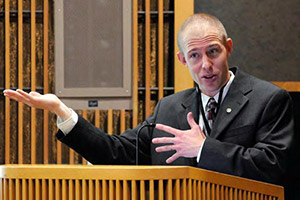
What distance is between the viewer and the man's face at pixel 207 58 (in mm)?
2217

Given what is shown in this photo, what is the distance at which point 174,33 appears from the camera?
3.59 m

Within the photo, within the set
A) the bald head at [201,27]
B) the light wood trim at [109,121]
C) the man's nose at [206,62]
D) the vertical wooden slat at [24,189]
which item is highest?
the bald head at [201,27]

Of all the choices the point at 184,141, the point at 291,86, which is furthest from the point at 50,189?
the point at 291,86

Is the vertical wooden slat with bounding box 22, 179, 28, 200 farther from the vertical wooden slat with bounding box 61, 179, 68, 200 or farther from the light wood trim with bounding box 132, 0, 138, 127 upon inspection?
the light wood trim with bounding box 132, 0, 138, 127

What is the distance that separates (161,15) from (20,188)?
221cm

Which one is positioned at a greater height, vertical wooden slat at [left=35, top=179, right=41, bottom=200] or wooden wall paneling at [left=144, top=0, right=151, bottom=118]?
wooden wall paneling at [left=144, top=0, right=151, bottom=118]

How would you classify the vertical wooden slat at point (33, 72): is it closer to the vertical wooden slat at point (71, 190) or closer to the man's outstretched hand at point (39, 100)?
the man's outstretched hand at point (39, 100)

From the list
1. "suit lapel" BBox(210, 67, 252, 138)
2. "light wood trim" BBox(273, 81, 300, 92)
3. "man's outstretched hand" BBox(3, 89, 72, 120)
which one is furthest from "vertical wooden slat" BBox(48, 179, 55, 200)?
"light wood trim" BBox(273, 81, 300, 92)

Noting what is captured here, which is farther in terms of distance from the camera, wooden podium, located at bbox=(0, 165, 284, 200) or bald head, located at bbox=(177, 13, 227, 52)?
bald head, located at bbox=(177, 13, 227, 52)

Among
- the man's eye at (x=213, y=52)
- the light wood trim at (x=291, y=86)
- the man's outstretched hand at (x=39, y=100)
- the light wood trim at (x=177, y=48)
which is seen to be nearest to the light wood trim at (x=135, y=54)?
the light wood trim at (x=177, y=48)

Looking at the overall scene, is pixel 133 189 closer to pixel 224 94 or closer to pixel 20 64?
pixel 224 94

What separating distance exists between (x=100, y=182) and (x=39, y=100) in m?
0.54

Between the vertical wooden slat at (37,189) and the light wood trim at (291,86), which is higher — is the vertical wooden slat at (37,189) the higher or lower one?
the lower one

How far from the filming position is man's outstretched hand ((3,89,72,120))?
6.38 feet
